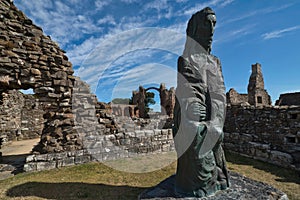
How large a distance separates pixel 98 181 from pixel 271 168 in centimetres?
574

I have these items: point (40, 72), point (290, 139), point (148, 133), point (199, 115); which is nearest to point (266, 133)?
point (290, 139)

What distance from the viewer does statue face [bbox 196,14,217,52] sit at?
9.18ft

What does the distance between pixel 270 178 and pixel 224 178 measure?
10.7ft

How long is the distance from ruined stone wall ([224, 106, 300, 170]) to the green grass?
1.94 ft

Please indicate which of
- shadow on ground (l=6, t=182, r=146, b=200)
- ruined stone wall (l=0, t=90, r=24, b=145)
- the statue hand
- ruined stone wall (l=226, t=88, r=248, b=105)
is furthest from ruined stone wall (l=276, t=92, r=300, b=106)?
ruined stone wall (l=0, t=90, r=24, b=145)

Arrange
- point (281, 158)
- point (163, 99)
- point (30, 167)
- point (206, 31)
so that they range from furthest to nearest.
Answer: point (163, 99) → point (281, 158) → point (30, 167) → point (206, 31)

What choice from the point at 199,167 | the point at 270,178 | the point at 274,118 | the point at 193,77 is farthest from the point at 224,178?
the point at 274,118

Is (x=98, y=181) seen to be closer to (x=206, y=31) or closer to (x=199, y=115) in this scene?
(x=199, y=115)

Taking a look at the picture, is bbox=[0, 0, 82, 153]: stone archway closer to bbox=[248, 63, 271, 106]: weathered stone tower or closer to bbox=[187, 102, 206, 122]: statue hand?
bbox=[187, 102, 206, 122]: statue hand

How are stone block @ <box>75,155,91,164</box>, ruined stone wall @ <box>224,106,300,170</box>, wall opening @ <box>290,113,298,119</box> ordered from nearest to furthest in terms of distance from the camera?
stone block @ <box>75,155,91,164</box> < ruined stone wall @ <box>224,106,300,170</box> < wall opening @ <box>290,113,298,119</box>

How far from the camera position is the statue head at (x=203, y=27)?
2.80m

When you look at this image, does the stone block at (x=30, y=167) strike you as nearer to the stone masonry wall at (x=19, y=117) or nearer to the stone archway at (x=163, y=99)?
the stone masonry wall at (x=19, y=117)

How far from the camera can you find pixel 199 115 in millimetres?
2754

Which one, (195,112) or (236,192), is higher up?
(195,112)
